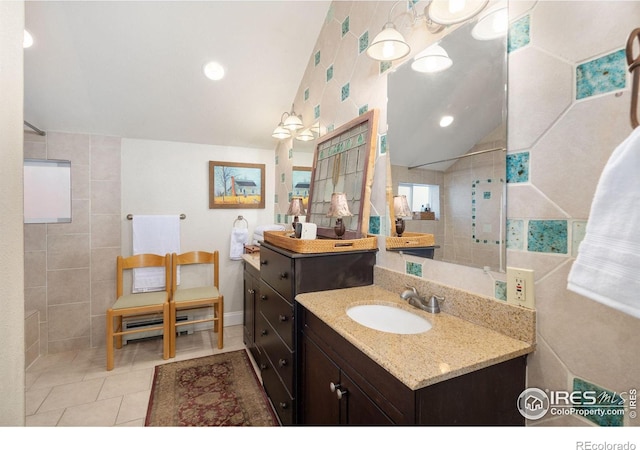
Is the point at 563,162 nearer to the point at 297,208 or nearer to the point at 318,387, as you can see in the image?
the point at 318,387

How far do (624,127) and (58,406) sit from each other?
3.01 metres

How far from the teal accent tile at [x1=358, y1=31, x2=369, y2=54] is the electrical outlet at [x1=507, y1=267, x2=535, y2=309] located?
4.76 ft

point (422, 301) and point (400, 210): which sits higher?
point (400, 210)

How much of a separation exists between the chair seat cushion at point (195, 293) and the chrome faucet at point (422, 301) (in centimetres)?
191

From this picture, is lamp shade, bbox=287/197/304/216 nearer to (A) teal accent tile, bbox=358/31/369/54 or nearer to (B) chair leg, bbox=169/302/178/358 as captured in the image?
(A) teal accent tile, bbox=358/31/369/54

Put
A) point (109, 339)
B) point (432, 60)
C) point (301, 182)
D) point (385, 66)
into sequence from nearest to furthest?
point (432, 60), point (385, 66), point (109, 339), point (301, 182)

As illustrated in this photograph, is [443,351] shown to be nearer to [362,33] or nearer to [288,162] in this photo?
[362,33]

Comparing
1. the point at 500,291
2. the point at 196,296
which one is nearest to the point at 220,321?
the point at 196,296

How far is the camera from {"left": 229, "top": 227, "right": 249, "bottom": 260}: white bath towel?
297 cm

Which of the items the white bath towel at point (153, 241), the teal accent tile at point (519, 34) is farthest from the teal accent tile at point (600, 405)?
the white bath towel at point (153, 241)

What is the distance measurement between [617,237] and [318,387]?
108cm

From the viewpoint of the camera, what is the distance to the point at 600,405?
→ 73cm

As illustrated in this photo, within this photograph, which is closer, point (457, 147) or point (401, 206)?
point (457, 147)

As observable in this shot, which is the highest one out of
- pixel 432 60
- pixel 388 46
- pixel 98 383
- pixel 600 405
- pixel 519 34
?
pixel 388 46
